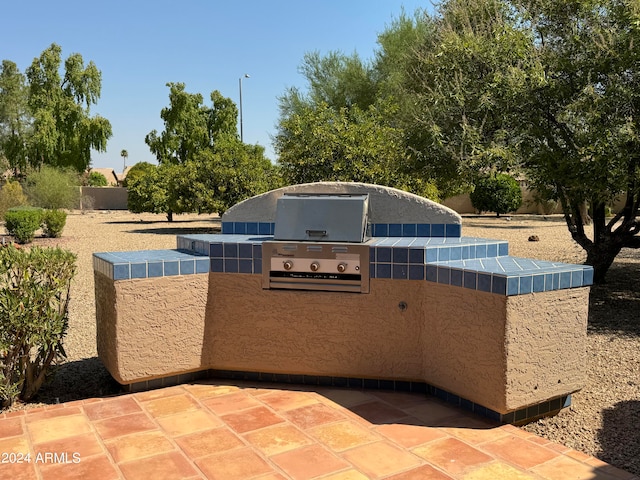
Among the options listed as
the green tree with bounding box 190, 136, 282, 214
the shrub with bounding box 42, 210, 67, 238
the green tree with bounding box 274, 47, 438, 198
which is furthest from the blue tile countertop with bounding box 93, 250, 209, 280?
the green tree with bounding box 190, 136, 282, 214

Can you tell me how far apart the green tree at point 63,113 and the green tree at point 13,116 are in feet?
2.04

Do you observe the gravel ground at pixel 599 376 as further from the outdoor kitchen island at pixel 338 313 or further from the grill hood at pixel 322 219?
the grill hood at pixel 322 219

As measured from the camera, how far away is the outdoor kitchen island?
3.29 meters

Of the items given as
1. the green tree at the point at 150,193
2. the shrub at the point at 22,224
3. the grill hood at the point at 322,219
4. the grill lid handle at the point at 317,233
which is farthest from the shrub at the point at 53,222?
A: the grill lid handle at the point at 317,233

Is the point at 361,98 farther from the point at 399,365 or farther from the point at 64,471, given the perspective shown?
the point at 64,471

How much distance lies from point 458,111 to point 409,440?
5.02 metres

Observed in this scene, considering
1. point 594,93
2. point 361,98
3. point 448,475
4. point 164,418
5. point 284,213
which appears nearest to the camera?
point 448,475

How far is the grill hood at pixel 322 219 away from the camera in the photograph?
150 inches

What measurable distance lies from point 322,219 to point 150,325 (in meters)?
1.44

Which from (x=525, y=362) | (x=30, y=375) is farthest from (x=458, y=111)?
(x=30, y=375)

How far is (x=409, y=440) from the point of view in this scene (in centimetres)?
308

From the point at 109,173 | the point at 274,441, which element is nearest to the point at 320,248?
the point at 274,441

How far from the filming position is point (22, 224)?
551 inches

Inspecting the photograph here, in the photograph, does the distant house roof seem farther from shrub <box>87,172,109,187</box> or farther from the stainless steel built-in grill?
→ the stainless steel built-in grill
